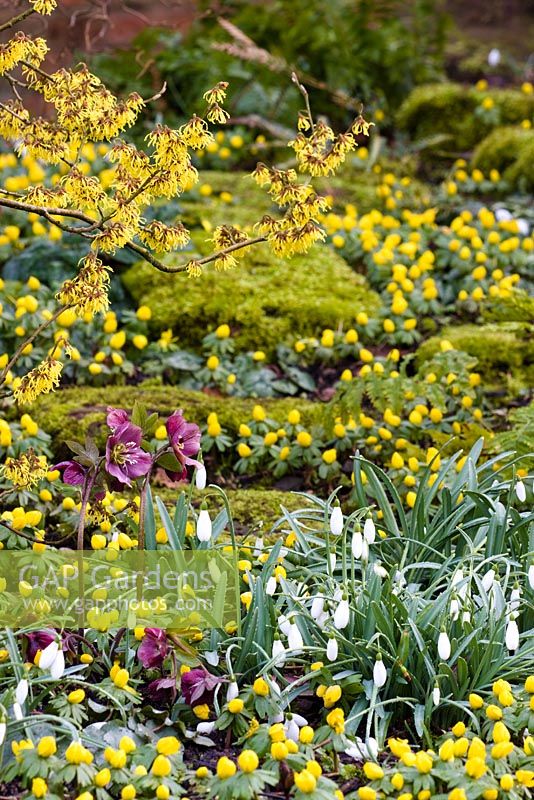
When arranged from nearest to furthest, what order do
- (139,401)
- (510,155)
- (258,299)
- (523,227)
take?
(139,401)
(258,299)
(523,227)
(510,155)

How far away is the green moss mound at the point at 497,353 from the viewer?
4766 millimetres

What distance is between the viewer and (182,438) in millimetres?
2912

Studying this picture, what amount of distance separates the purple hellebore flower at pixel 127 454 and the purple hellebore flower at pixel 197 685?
0.52 m

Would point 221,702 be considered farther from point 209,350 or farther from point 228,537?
point 209,350

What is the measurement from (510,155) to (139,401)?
→ 359 cm

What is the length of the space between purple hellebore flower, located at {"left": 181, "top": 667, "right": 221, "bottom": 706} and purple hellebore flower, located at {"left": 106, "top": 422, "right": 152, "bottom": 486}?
1.72 ft

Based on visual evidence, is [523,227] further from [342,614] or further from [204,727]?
[204,727]

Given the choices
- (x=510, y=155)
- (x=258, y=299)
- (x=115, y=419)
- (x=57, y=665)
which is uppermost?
(x=510, y=155)

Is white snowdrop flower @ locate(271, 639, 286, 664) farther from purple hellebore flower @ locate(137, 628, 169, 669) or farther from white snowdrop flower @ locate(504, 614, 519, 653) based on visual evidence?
white snowdrop flower @ locate(504, 614, 519, 653)

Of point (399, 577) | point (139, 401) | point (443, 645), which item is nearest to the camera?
point (443, 645)

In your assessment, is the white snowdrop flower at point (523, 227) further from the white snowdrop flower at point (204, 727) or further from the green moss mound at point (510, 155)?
the white snowdrop flower at point (204, 727)

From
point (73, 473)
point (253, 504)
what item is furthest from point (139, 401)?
point (73, 473)

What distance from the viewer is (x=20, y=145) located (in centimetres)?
291

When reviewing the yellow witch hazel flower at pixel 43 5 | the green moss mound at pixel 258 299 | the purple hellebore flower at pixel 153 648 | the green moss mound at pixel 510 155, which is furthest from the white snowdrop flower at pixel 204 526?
the green moss mound at pixel 510 155
